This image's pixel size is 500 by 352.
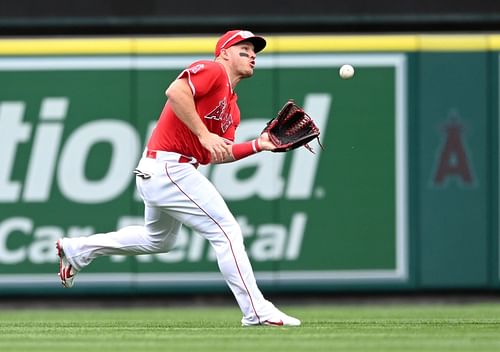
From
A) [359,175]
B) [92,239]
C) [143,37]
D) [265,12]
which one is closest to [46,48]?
[143,37]

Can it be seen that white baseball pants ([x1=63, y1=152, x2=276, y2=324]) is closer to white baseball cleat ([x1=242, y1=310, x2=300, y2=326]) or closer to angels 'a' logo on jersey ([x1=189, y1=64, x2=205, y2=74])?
white baseball cleat ([x1=242, y1=310, x2=300, y2=326])

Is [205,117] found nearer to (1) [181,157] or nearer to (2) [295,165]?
(1) [181,157]

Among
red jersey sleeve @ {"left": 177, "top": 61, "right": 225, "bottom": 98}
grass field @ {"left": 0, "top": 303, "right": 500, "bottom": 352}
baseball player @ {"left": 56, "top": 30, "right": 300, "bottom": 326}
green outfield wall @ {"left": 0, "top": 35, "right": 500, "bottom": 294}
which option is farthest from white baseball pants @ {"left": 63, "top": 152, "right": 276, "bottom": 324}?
green outfield wall @ {"left": 0, "top": 35, "right": 500, "bottom": 294}

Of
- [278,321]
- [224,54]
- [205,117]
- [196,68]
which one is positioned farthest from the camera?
[224,54]

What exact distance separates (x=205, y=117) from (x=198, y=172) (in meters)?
0.33

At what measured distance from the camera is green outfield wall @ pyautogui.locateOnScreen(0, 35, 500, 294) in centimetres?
1258

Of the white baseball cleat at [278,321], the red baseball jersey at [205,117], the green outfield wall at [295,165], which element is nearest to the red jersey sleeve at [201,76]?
the red baseball jersey at [205,117]

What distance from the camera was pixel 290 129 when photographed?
8797 millimetres

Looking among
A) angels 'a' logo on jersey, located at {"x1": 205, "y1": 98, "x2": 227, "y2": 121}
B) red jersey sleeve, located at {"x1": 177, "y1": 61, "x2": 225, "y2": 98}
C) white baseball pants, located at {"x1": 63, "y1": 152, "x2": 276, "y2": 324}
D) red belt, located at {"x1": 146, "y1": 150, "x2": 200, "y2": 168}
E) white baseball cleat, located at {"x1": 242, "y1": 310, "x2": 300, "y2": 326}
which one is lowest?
white baseball cleat, located at {"x1": 242, "y1": 310, "x2": 300, "y2": 326}

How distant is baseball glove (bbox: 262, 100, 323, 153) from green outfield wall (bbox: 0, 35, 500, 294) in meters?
3.75

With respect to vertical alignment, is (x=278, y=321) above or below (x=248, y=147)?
below

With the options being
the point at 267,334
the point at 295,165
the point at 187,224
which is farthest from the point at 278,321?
the point at 295,165

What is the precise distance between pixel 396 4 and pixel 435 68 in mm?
619

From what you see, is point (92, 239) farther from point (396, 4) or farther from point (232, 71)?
point (396, 4)
